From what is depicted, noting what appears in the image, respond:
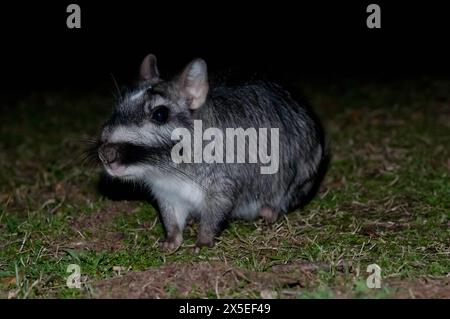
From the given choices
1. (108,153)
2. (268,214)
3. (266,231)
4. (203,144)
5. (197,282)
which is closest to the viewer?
(197,282)

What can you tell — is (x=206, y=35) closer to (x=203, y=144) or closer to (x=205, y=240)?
(x=203, y=144)

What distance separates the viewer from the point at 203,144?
20.9 feet

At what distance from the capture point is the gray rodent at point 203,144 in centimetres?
612

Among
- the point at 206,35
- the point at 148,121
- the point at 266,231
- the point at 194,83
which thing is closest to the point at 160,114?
the point at 148,121

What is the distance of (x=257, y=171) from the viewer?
681cm

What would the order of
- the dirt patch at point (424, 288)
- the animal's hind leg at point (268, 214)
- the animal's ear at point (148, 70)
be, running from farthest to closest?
the animal's hind leg at point (268, 214), the animal's ear at point (148, 70), the dirt patch at point (424, 288)

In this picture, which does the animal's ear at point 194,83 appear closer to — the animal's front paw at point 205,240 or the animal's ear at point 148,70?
the animal's ear at point 148,70

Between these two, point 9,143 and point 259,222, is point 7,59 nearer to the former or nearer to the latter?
point 9,143

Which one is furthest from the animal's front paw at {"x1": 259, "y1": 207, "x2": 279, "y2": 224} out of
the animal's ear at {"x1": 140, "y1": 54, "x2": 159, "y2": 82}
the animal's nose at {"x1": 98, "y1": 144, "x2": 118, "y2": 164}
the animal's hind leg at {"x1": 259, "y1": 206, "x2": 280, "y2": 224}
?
the animal's nose at {"x1": 98, "y1": 144, "x2": 118, "y2": 164}

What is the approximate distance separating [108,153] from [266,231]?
1.64 metres

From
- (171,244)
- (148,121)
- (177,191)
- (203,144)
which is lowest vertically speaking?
(171,244)

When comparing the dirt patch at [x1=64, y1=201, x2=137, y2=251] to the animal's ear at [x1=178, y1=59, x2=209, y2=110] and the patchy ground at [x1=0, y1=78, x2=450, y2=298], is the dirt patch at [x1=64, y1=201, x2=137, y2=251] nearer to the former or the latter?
the patchy ground at [x1=0, y1=78, x2=450, y2=298]

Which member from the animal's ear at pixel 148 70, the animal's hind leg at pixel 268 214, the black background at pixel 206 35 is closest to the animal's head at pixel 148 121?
the animal's ear at pixel 148 70
